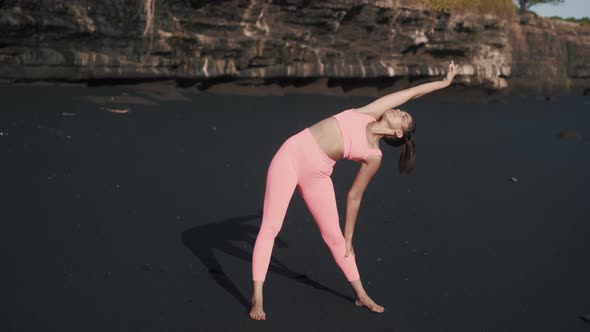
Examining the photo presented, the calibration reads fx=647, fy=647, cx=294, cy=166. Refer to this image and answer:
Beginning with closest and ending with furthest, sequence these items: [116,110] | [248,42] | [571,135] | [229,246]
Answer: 1. [229,246]
2. [116,110]
3. [571,135]
4. [248,42]

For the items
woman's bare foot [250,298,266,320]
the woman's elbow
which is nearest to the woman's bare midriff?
the woman's elbow

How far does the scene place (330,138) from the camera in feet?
14.8

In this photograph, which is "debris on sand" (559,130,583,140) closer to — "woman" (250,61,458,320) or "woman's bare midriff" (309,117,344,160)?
"woman" (250,61,458,320)

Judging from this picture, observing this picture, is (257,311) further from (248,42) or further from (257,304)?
(248,42)

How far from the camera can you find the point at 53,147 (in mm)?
8641

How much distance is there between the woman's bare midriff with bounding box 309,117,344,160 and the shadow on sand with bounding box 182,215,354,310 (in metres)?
1.31

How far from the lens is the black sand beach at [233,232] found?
15.8 feet

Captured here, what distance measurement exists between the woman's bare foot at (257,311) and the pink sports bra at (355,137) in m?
1.20

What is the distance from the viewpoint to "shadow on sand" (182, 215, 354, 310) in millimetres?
5309

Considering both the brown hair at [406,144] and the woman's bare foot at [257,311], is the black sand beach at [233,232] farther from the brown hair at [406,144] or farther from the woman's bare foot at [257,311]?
the brown hair at [406,144]

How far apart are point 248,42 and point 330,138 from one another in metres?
11.2

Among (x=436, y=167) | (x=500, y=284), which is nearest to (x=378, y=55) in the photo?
(x=436, y=167)

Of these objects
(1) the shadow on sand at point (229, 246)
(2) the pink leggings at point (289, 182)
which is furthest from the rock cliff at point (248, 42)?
(2) the pink leggings at point (289, 182)

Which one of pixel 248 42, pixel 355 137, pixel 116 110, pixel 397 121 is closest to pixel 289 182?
pixel 355 137
